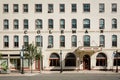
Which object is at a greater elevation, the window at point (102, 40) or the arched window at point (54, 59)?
the window at point (102, 40)

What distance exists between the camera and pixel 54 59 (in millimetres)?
64688

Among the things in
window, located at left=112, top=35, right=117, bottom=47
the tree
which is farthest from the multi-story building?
the tree

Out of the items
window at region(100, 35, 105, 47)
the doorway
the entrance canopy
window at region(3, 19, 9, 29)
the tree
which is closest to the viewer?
the tree

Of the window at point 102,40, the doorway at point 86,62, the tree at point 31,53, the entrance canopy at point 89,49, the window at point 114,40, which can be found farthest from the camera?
the doorway at point 86,62

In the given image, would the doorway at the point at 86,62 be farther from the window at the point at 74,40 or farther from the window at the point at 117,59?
the window at the point at 117,59

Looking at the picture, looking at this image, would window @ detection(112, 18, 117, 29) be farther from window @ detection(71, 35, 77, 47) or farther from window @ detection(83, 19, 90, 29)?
window @ detection(71, 35, 77, 47)

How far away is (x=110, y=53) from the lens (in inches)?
2530

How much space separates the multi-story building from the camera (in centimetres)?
6419

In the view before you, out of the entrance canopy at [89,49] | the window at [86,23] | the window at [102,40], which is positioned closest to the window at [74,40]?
the entrance canopy at [89,49]

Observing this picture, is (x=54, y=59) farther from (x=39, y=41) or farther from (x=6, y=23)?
(x=6, y=23)

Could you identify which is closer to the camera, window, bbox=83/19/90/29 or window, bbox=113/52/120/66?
window, bbox=113/52/120/66

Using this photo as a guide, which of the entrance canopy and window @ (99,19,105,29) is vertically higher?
window @ (99,19,105,29)

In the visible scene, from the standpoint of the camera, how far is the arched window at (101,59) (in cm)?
6444

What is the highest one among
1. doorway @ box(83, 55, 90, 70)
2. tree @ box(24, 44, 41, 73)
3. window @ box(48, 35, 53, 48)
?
window @ box(48, 35, 53, 48)
